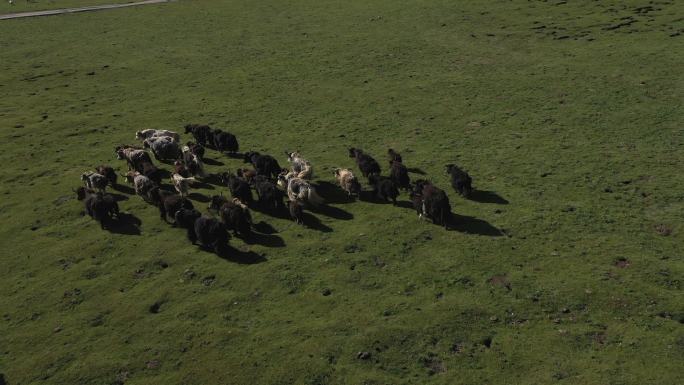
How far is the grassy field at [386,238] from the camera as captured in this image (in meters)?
13.6

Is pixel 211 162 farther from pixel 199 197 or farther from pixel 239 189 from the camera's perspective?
pixel 239 189

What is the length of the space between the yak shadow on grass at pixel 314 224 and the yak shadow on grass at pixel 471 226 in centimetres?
396

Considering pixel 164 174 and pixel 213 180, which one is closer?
pixel 213 180

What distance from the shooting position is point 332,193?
69.8 feet

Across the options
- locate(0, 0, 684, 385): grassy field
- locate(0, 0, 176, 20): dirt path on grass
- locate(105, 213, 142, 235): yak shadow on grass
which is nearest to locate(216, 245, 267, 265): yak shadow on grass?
locate(0, 0, 684, 385): grassy field

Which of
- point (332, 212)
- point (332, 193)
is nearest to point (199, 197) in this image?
point (332, 193)

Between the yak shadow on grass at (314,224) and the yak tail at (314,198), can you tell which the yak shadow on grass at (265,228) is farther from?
the yak tail at (314,198)

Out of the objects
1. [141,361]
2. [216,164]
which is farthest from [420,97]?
[141,361]

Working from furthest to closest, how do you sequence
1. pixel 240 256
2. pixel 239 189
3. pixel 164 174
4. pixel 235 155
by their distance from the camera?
pixel 235 155 → pixel 164 174 → pixel 239 189 → pixel 240 256

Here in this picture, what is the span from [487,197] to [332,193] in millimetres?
5522

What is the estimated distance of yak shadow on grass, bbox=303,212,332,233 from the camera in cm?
1891

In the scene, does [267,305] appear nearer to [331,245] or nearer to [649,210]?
[331,245]

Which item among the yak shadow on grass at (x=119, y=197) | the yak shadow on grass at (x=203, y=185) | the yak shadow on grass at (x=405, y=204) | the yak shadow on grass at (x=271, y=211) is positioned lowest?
the yak shadow on grass at (x=405, y=204)

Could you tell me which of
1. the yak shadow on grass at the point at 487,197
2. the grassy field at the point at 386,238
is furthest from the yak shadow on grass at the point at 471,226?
the yak shadow on grass at the point at 487,197
